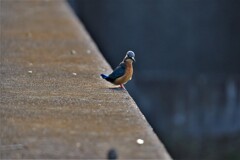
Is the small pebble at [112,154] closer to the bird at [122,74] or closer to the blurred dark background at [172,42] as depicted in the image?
the bird at [122,74]

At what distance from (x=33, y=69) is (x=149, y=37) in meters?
8.45

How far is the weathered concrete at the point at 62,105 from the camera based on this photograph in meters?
4.56

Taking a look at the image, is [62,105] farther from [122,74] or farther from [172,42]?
[172,42]

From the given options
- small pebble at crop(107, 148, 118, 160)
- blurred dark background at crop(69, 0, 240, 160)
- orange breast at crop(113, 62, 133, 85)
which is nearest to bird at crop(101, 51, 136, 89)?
orange breast at crop(113, 62, 133, 85)

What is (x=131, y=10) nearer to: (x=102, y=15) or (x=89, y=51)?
(x=102, y=15)

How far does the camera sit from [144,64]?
1502 cm

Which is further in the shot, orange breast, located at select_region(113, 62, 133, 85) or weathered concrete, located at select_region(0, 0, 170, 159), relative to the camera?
orange breast, located at select_region(113, 62, 133, 85)

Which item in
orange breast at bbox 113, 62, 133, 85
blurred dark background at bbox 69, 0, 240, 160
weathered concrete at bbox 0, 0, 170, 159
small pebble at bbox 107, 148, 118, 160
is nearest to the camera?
small pebble at bbox 107, 148, 118, 160

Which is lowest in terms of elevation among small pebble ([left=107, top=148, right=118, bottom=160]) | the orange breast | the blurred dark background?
the blurred dark background

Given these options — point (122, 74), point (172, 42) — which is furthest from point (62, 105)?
point (172, 42)

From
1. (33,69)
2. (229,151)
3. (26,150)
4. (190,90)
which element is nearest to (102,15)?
(190,90)

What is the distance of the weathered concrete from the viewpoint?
15.0 ft

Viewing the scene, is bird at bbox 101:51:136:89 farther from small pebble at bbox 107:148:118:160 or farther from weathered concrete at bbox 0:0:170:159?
small pebble at bbox 107:148:118:160

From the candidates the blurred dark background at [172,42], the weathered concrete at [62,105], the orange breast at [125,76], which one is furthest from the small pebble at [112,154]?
the blurred dark background at [172,42]
